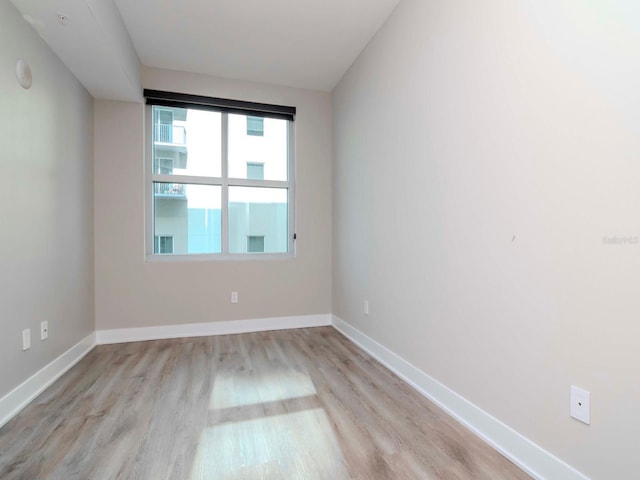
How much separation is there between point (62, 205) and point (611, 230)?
3.18 meters

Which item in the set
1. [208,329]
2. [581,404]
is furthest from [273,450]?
[208,329]

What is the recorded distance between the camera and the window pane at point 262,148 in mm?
3361

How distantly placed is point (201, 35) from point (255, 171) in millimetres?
1301

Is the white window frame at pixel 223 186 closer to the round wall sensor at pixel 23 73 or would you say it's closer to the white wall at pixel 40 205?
the white wall at pixel 40 205

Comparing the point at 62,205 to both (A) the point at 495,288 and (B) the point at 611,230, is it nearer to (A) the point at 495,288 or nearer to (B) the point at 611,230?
(A) the point at 495,288

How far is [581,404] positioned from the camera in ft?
3.72

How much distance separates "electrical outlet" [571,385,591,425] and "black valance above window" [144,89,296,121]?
10.7ft

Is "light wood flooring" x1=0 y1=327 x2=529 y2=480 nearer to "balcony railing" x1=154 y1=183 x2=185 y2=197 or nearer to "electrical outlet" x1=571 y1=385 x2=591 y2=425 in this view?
"electrical outlet" x1=571 y1=385 x2=591 y2=425

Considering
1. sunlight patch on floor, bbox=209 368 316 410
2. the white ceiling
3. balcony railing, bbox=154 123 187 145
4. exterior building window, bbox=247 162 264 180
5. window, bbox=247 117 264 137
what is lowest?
sunlight patch on floor, bbox=209 368 316 410

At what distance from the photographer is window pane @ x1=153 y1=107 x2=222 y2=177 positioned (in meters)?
3.15

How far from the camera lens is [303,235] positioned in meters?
3.48

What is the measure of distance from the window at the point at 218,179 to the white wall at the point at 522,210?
152 centimetres

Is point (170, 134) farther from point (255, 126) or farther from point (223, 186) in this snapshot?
point (255, 126)

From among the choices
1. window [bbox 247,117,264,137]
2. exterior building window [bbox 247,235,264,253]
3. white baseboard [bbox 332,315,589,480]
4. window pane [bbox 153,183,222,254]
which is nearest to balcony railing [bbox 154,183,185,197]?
window pane [bbox 153,183,222,254]
